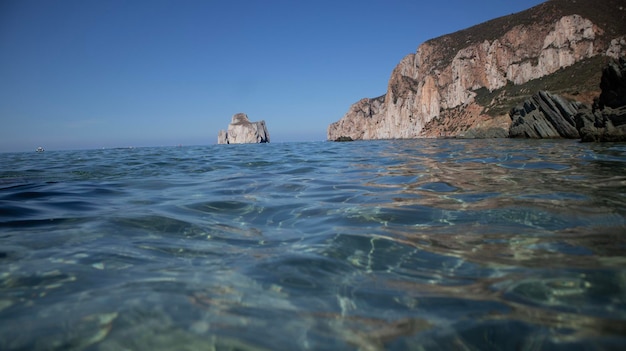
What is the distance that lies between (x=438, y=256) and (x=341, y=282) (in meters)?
1.14

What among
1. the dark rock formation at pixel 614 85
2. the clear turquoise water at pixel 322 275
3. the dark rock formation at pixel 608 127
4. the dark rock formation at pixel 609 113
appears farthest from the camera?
the dark rock formation at pixel 614 85

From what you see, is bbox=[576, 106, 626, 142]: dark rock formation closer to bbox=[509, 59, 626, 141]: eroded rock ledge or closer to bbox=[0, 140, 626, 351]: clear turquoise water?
bbox=[509, 59, 626, 141]: eroded rock ledge

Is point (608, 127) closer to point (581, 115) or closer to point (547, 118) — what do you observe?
point (581, 115)

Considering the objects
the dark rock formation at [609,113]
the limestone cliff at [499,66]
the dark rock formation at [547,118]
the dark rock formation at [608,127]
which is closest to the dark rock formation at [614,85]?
the dark rock formation at [609,113]

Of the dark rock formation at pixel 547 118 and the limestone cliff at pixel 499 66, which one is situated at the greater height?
the limestone cliff at pixel 499 66

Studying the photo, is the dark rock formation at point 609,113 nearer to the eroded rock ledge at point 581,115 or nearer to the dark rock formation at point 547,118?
the eroded rock ledge at point 581,115

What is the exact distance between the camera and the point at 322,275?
9.54 feet

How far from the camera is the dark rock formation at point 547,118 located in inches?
1414

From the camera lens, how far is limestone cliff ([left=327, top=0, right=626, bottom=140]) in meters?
89.2

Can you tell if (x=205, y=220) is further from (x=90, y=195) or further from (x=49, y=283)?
(x=90, y=195)

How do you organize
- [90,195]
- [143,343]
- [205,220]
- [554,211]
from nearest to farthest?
[143,343] → [554,211] → [205,220] → [90,195]

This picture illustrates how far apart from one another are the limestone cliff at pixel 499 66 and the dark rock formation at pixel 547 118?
2299 cm

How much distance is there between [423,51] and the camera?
150 metres

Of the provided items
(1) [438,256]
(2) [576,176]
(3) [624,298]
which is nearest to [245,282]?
(1) [438,256]
